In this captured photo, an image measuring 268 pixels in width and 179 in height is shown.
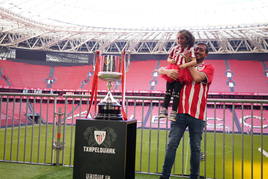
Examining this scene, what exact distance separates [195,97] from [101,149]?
3.75ft

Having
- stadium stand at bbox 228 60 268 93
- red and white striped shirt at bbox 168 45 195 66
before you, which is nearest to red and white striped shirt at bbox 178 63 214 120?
red and white striped shirt at bbox 168 45 195 66

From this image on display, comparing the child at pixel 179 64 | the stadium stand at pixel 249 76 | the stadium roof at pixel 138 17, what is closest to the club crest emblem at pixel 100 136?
the child at pixel 179 64

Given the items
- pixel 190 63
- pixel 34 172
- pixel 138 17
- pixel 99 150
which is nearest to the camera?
pixel 99 150

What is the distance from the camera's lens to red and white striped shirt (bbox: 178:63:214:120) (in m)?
2.74

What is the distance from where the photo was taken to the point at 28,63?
26016 mm

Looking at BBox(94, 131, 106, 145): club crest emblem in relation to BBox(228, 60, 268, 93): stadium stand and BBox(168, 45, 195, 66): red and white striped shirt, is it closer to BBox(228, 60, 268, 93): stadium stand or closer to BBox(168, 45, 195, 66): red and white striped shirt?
BBox(168, 45, 195, 66): red and white striped shirt

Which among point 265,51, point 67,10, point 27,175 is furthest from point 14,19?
point 265,51

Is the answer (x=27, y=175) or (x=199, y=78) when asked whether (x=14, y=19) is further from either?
(x=199, y=78)

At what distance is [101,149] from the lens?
96.0 inches

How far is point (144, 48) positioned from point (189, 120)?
78.2ft

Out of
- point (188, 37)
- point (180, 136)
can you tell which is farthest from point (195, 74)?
point (180, 136)

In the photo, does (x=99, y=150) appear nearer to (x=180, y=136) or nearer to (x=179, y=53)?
(x=180, y=136)

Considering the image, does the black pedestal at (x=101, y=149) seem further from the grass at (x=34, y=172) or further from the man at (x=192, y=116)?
the grass at (x=34, y=172)

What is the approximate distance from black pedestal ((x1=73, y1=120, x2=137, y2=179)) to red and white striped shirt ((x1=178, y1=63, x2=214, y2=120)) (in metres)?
0.70
